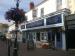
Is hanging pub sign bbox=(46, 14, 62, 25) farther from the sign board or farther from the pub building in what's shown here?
the sign board

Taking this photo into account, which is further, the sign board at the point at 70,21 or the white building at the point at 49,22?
the white building at the point at 49,22

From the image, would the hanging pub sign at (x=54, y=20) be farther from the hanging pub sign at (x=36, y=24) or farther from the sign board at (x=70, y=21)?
the hanging pub sign at (x=36, y=24)

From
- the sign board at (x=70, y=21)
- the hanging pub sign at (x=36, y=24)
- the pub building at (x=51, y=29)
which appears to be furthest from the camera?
the hanging pub sign at (x=36, y=24)

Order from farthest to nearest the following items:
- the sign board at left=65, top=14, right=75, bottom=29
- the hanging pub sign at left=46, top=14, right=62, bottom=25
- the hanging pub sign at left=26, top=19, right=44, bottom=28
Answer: the hanging pub sign at left=26, top=19, right=44, bottom=28 < the hanging pub sign at left=46, top=14, right=62, bottom=25 < the sign board at left=65, top=14, right=75, bottom=29

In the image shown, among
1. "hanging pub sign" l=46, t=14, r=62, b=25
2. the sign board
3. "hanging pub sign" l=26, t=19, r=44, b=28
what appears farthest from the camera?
"hanging pub sign" l=26, t=19, r=44, b=28

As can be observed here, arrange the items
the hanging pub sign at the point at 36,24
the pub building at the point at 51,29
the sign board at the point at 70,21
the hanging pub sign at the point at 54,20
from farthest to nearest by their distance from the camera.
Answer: the hanging pub sign at the point at 36,24 < the hanging pub sign at the point at 54,20 < the pub building at the point at 51,29 < the sign board at the point at 70,21

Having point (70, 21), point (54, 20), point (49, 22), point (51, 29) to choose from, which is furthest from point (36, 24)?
point (70, 21)

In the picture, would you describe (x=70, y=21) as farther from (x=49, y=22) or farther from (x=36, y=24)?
(x=36, y=24)

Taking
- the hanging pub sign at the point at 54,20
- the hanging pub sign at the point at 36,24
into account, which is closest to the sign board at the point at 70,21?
the hanging pub sign at the point at 54,20

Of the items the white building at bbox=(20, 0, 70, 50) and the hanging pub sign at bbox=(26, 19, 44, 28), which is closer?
the white building at bbox=(20, 0, 70, 50)

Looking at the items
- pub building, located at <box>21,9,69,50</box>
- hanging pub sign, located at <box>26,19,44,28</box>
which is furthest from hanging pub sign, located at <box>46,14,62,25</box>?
hanging pub sign, located at <box>26,19,44,28</box>

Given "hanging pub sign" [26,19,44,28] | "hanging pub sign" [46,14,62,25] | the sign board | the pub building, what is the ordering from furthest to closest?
"hanging pub sign" [26,19,44,28]
"hanging pub sign" [46,14,62,25]
the pub building
the sign board

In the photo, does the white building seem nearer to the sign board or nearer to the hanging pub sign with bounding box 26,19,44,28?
the hanging pub sign with bounding box 26,19,44,28

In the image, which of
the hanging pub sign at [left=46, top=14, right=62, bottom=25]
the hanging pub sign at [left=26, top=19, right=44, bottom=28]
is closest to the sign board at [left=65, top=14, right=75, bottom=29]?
the hanging pub sign at [left=46, top=14, right=62, bottom=25]
